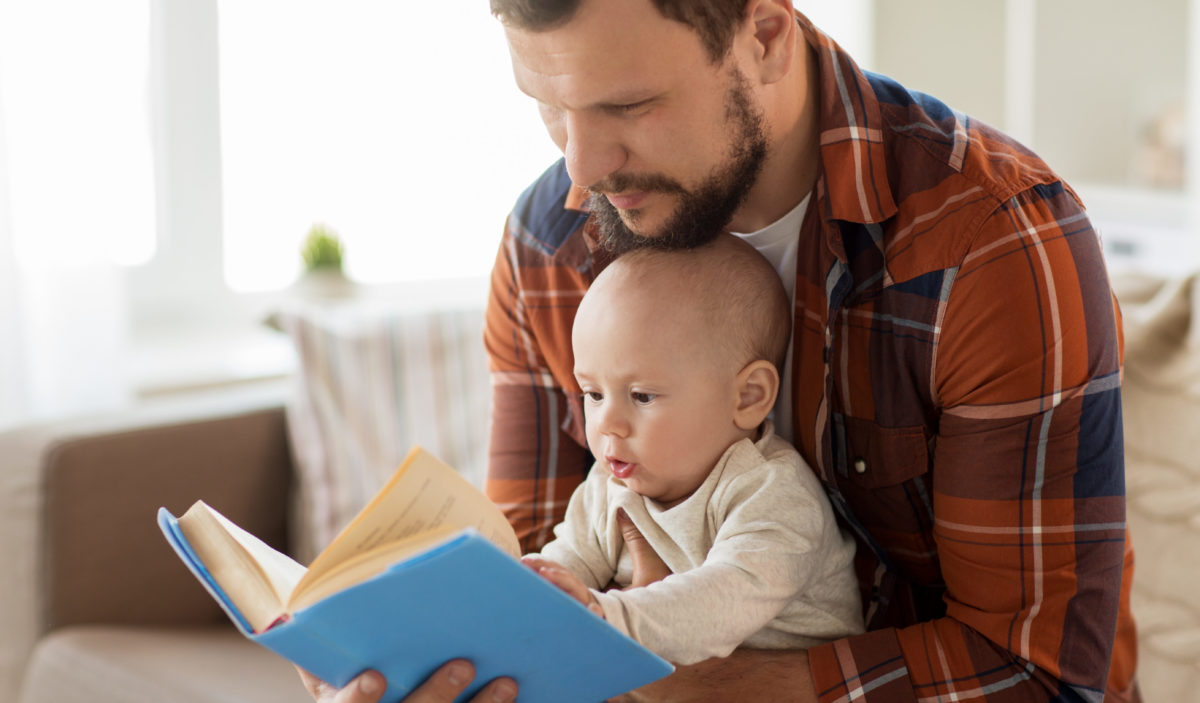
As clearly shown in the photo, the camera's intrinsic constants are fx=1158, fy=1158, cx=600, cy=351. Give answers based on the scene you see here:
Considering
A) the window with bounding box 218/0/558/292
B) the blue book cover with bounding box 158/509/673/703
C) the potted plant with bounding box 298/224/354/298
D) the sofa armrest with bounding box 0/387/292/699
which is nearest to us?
the blue book cover with bounding box 158/509/673/703

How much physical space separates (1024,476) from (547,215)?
63 centimetres

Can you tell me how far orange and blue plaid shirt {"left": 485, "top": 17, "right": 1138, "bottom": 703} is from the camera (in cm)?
109

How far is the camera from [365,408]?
2.30 meters

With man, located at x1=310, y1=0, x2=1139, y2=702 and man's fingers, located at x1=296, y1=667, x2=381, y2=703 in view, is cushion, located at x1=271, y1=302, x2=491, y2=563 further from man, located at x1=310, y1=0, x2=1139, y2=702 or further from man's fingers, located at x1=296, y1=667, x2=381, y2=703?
man's fingers, located at x1=296, y1=667, x2=381, y2=703

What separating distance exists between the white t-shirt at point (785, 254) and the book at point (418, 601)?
0.43 m

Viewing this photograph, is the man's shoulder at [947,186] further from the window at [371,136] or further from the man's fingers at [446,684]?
the window at [371,136]

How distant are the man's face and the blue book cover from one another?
0.45m

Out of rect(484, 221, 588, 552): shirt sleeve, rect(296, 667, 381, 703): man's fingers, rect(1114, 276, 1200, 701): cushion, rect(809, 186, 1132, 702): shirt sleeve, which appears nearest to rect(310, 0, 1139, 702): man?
rect(809, 186, 1132, 702): shirt sleeve

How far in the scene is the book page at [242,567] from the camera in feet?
2.98

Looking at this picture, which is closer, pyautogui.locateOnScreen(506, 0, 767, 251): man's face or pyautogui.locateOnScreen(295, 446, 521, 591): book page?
pyautogui.locateOnScreen(295, 446, 521, 591): book page

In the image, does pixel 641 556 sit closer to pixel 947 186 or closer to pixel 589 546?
pixel 589 546

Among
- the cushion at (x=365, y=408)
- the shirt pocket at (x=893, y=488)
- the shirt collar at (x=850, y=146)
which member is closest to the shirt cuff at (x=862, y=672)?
the shirt pocket at (x=893, y=488)

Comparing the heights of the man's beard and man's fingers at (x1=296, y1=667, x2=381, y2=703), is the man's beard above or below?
above

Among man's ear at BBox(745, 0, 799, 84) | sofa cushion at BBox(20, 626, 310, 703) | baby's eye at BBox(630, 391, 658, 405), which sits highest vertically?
man's ear at BBox(745, 0, 799, 84)
